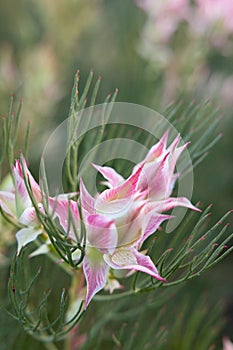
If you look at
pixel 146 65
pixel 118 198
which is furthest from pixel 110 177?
pixel 146 65

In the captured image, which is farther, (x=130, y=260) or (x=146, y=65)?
(x=146, y=65)

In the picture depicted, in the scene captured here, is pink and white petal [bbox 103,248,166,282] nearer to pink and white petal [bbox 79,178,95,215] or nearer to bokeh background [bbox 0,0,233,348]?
pink and white petal [bbox 79,178,95,215]

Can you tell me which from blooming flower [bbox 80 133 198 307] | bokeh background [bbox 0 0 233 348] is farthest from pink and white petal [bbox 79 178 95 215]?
bokeh background [bbox 0 0 233 348]

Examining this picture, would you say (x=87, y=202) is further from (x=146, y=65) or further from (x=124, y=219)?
(x=146, y=65)

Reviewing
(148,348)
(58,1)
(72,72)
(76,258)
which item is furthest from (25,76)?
(76,258)

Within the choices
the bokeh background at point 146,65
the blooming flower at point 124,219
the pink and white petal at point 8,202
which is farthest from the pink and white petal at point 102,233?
the bokeh background at point 146,65

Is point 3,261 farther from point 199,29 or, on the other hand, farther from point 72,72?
point 72,72
